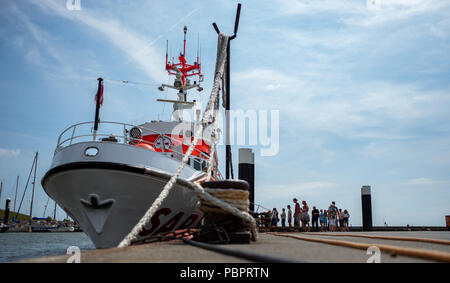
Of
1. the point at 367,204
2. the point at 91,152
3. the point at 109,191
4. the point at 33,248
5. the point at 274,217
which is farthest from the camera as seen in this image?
the point at 367,204

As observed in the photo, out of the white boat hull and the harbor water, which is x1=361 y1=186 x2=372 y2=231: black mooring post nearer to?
the harbor water

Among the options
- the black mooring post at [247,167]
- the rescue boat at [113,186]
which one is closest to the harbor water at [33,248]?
the rescue boat at [113,186]

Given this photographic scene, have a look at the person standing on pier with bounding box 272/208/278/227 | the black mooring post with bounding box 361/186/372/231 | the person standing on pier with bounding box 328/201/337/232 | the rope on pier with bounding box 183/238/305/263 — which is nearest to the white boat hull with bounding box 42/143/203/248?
the rope on pier with bounding box 183/238/305/263

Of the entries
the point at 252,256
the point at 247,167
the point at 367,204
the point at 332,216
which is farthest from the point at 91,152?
the point at 367,204

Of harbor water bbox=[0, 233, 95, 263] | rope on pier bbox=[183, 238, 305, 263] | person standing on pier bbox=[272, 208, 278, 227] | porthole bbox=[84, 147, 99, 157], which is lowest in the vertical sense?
harbor water bbox=[0, 233, 95, 263]

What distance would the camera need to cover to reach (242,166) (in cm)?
1759

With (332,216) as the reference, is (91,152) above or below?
above

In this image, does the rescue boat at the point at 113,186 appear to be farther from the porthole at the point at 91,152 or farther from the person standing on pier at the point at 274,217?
the person standing on pier at the point at 274,217

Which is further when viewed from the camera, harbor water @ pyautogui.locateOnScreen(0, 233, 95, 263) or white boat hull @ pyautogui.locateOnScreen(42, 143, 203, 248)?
harbor water @ pyautogui.locateOnScreen(0, 233, 95, 263)

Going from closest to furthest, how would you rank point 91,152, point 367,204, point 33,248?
point 91,152 < point 33,248 < point 367,204

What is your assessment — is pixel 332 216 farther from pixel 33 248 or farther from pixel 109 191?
pixel 33 248

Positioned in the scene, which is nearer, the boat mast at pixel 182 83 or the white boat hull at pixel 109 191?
the white boat hull at pixel 109 191
